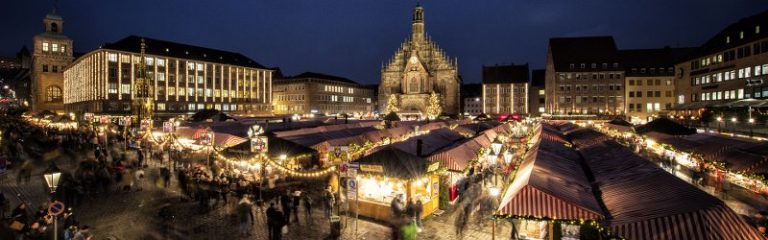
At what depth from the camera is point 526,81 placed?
82.6 meters

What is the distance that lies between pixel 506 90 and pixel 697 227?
80.8 meters

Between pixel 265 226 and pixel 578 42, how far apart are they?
3093 inches

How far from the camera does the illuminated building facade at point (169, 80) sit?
205ft

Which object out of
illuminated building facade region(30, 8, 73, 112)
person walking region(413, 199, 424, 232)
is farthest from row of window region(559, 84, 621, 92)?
illuminated building facade region(30, 8, 73, 112)

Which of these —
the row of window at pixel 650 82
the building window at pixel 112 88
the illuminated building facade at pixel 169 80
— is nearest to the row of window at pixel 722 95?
the row of window at pixel 650 82

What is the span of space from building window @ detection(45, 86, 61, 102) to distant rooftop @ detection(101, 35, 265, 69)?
2915 centimetres

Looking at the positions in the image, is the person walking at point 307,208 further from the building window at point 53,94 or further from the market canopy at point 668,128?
the building window at point 53,94

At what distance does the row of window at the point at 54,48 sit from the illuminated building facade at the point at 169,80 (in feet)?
16.0

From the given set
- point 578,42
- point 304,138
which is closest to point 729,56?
point 578,42

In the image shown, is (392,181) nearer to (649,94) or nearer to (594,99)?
(594,99)

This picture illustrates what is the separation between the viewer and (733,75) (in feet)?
150

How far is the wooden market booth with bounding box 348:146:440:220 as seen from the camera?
493 inches

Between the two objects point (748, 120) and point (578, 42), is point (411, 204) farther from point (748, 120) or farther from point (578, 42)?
point (578, 42)

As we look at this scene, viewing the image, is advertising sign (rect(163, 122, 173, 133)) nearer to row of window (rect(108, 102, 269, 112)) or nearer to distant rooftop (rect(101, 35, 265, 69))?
row of window (rect(108, 102, 269, 112))
